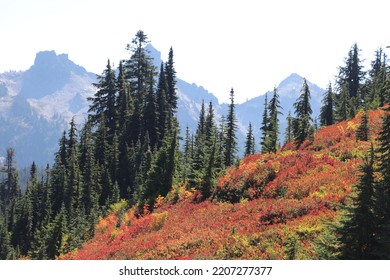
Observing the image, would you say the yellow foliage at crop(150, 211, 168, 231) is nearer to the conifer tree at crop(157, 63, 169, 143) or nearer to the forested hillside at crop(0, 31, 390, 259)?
the forested hillside at crop(0, 31, 390, 259)

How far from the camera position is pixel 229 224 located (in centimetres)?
2222

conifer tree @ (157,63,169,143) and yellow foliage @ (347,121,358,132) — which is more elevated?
conifer tree @ (157,63,169,143)

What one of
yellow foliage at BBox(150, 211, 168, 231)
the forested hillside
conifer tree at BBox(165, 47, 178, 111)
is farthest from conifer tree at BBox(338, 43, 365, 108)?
Answer: yellow foliage at BBox(150, 211, 168, 231)

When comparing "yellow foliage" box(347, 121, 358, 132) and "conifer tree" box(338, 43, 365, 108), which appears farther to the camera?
"conifer tree" box(338, 43, 365, 108)

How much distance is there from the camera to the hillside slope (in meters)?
18.3

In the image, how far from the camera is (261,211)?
22.8m

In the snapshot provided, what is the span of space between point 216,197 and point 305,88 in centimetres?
3436

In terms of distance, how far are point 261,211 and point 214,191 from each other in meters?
8.04

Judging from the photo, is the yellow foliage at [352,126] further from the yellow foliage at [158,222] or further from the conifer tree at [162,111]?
the conifer tree at [162,111]

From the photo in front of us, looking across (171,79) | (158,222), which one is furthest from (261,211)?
(171,79)

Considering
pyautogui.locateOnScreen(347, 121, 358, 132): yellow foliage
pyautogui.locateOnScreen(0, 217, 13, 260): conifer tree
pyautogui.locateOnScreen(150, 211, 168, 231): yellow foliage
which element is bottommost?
pyautogui.locateOnScreen(0, 217, 13, 260): conifer tree

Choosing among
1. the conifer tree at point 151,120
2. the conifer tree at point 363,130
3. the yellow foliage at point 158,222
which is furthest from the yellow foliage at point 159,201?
the conifer tree at point 151,120

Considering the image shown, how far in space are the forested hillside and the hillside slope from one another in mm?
85

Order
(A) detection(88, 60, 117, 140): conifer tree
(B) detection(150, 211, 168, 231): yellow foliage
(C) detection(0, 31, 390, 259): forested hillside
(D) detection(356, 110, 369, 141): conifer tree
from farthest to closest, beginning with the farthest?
(A) detection(88, 60, 117, 140): conifer tree → (D) detection(356, 110, 369, 141): conifer tree → (B) detection(150, 211, 168, 231): yellow foliage → (C) detection(0, 31, 390, 259): forested hillside
